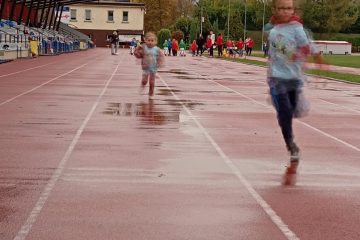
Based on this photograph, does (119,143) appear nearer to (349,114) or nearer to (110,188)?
(110,188)

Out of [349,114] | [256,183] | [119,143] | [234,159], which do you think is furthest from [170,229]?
[349,114]

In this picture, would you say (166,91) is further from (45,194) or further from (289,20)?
(45,194)

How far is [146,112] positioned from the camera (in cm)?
1432

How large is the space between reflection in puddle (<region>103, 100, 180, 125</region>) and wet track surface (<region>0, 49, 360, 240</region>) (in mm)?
36

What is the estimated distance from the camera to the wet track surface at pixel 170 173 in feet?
19.0

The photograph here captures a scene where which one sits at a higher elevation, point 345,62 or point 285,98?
point 285,98

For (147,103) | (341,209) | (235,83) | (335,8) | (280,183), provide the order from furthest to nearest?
(335,8) < (235,83) < (147,103) < (280,183) < (341,209)

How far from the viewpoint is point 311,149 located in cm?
1006

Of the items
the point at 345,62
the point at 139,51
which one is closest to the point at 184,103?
the point at 139,51

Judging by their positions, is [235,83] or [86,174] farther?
[235,83]

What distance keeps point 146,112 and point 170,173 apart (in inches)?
253

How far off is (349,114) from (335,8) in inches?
3654

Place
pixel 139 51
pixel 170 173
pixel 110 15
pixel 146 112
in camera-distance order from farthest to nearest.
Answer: pixel 110 15 → pixel 139 51 → pixel 146 112 → pixel 170 173

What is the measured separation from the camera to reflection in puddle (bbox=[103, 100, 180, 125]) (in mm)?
13060
